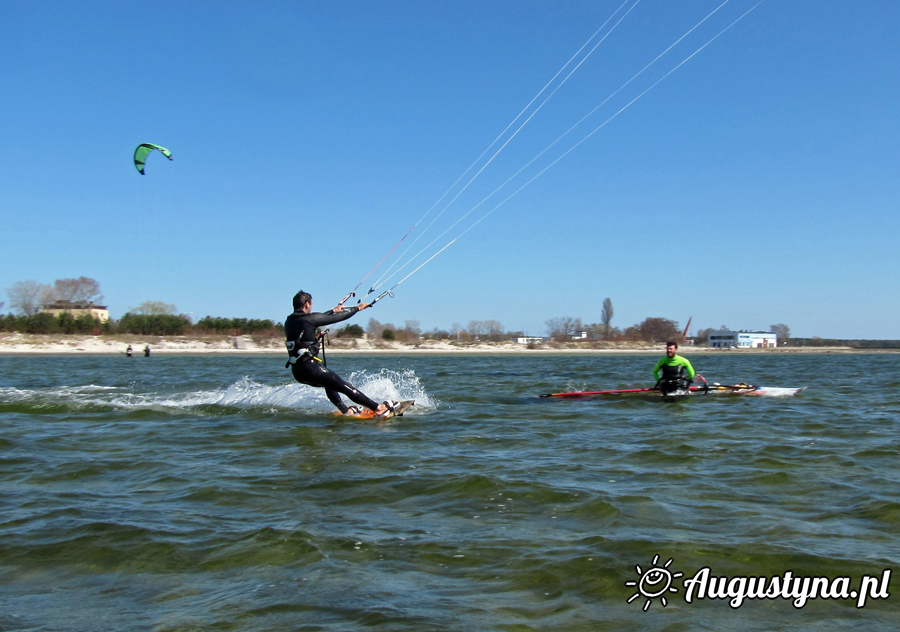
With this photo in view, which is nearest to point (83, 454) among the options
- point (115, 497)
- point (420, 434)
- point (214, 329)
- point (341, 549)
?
point (115, 497)

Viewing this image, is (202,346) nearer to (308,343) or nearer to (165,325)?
(165,325)

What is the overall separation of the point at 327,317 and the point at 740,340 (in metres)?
121

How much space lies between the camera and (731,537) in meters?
4.27

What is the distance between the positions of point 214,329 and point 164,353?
13.4m

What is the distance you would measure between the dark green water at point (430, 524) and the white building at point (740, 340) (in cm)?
11739

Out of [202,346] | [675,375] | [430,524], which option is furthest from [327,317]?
[202,346]

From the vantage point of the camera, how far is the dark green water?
128 inches

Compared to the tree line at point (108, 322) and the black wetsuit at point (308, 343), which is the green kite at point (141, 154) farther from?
the tree line at point (108, 322)

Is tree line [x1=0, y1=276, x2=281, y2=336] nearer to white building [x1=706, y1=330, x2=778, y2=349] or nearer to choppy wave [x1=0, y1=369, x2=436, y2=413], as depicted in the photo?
choppy wave [x1=0, y1=369, x2=436, y2=413]

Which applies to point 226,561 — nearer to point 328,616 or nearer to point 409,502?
point 328,616

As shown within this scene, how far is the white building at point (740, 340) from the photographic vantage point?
118 meters

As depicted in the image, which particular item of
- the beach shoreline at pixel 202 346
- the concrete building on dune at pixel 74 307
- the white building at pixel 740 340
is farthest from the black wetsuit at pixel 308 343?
the white building at pixel 740 340

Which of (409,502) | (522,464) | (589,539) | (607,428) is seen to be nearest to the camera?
(589,539)

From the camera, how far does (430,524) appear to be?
4617mm
